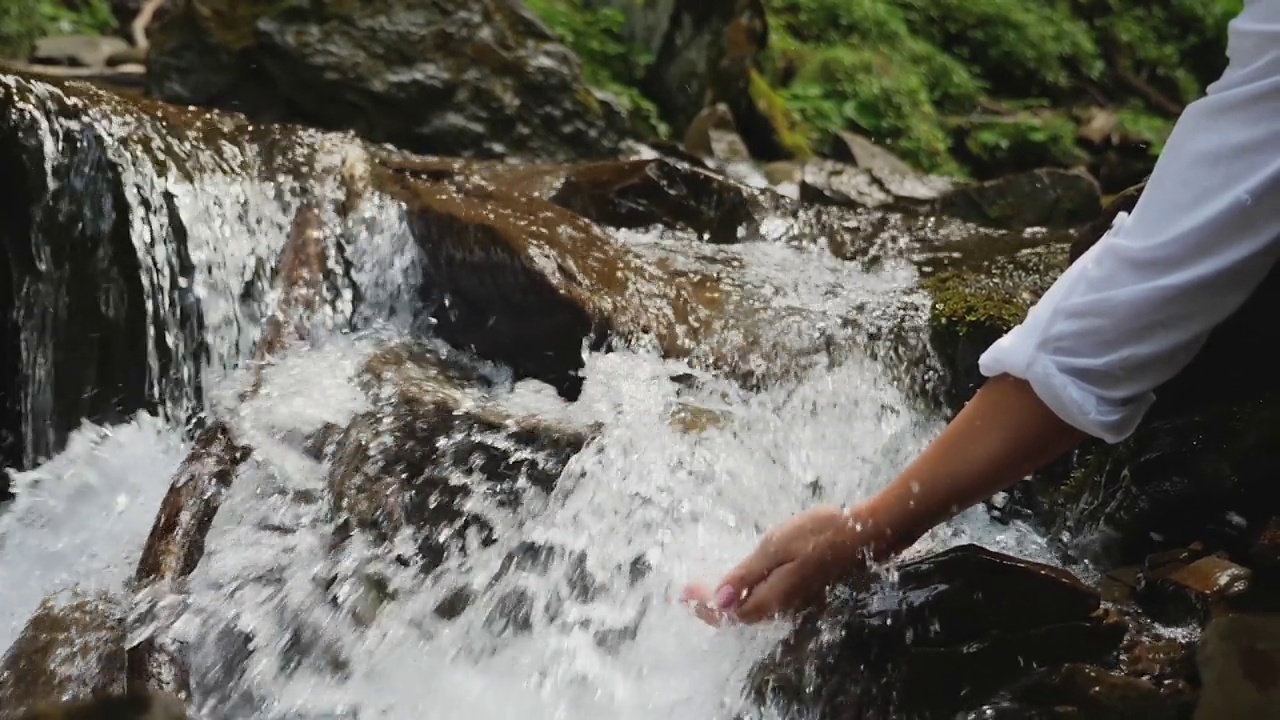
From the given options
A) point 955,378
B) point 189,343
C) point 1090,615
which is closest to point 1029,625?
point 1090,615

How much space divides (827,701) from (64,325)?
3.09 m

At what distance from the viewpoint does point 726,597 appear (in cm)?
167

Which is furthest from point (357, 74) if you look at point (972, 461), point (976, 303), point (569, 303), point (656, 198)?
point (972, 461)

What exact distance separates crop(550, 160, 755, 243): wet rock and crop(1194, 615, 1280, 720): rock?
3.10m

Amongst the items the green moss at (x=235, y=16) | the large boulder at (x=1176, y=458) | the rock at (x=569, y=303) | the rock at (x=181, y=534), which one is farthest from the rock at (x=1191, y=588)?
the green moss at (x=235, y=16)

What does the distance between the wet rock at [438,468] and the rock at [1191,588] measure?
58.6 inches

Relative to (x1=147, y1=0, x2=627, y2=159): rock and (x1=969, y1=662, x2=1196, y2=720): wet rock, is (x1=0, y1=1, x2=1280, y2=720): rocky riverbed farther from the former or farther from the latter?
(x1=147, y1=0, x2=627, y2=159): rock

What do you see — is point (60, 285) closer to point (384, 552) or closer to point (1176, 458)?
point (384, 552)

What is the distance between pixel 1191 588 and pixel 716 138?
504 cm

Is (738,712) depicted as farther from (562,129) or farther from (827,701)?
(562,129)

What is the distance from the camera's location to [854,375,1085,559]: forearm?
1.40 m

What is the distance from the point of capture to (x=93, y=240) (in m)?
3.34

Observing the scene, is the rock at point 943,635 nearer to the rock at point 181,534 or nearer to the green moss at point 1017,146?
the rock at point 181,534

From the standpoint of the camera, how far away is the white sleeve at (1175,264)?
1206 millimetres
